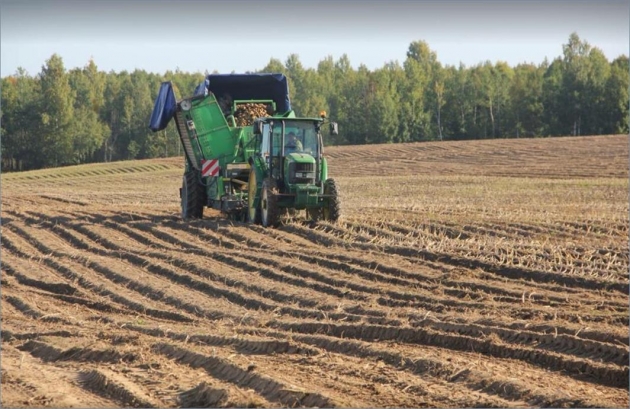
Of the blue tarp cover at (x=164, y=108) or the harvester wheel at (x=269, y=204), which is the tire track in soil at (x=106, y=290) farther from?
the blue tarp cover at (x=164, y=108)

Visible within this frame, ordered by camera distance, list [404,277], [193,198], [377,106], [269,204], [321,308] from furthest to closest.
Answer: [377,106]
[193,198]
[269,204]
[404,277]
[321,308]

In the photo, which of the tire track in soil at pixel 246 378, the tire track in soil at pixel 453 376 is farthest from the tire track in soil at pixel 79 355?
the tire track in soil at pixel 453 376

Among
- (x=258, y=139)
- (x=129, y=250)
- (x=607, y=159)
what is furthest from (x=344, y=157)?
(x=129, y=250)

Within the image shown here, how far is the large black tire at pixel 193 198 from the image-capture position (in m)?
20.7

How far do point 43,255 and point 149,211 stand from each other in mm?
6960

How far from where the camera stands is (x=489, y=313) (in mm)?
10422

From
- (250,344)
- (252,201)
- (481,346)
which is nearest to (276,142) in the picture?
(252,201)

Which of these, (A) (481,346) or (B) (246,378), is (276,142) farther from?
(B) (246,378)

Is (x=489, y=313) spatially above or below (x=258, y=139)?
below

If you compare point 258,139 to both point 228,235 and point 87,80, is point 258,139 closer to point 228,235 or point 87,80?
point 228,235

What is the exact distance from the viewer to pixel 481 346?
8.80m

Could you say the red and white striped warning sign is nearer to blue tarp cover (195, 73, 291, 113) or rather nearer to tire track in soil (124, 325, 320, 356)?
blue tarp cover (195, 73, 291, 113)

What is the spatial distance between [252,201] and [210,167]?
192 centimetres

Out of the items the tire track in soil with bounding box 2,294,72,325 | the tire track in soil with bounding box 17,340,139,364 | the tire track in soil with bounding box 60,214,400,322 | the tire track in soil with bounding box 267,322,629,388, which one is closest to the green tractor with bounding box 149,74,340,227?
the tire track in soil with bounding box 60,214,400,322
